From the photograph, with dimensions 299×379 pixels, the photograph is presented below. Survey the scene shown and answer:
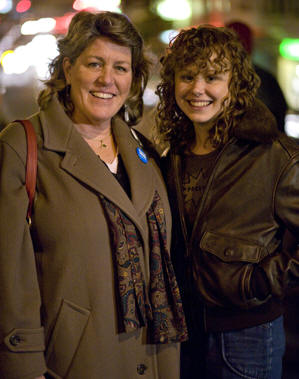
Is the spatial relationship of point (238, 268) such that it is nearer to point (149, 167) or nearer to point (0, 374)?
point (149, 167)

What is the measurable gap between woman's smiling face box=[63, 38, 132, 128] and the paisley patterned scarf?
0.50 m

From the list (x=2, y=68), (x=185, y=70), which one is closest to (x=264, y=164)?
(x=185, y=70)

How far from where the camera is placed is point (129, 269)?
2.27 metres

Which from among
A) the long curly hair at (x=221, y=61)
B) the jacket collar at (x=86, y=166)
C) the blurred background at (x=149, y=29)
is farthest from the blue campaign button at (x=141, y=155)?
the blurred background at (x=149, y=29)

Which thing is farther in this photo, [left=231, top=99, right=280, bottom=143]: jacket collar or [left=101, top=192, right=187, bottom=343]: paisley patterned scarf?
[left=231, top=99, right=280, bottom=143]: jacket collar

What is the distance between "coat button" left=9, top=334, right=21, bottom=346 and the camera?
207 centimetres

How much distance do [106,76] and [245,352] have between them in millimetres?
1540

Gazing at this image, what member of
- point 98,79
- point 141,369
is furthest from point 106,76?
point 141,369

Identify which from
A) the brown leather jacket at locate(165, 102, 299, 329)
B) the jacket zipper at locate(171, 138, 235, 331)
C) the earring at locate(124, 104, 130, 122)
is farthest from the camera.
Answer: the earring at locate(124, 104, 130, 122)

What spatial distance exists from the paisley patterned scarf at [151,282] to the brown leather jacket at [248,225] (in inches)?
5.7

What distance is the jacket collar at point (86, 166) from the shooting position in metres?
2.24

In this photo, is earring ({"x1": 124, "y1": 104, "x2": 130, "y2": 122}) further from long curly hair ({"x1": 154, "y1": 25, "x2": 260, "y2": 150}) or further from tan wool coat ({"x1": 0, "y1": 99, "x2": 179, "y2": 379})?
tan wool coat ({"x1": 0, "y1": 99, "x2": 179, "y2": 379})

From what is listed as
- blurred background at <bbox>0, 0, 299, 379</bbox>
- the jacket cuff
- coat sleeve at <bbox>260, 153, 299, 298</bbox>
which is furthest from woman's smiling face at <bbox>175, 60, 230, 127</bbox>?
blurred background at <bbox>0, 0, 299, 379</bbox>

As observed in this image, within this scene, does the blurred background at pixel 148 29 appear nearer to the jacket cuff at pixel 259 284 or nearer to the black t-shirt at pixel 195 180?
the black t-shirt at pixel 195 180
